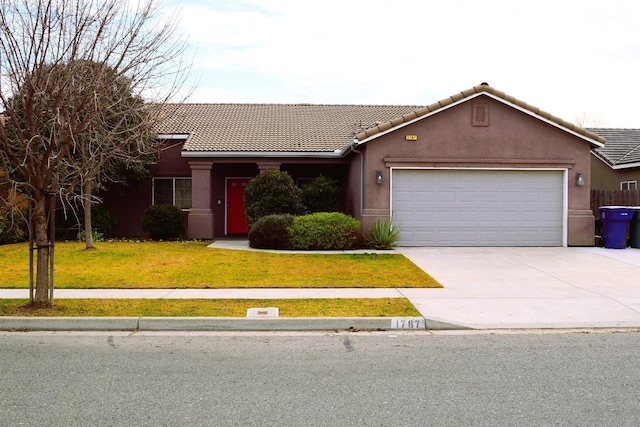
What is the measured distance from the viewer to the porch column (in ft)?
65.6

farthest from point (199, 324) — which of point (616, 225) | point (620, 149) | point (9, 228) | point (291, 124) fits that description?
point (620, 149)

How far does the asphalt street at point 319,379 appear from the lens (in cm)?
472

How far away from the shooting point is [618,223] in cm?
1694

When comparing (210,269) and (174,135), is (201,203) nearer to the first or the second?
(174,135)

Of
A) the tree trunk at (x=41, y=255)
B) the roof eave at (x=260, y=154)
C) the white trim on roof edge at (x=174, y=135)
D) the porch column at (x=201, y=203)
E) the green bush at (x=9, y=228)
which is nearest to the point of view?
the tree trunk at (x=41, y=255)

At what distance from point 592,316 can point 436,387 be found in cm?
441

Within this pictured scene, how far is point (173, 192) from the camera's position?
2186 centimetres

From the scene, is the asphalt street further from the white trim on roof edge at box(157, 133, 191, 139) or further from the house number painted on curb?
the white trim on roof edge at box(157, 133, 191, 139)

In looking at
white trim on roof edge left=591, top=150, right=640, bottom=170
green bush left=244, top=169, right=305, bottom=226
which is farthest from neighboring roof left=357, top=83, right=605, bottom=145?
white trim on roof edge left=591, top=150, right=640, bottom=170

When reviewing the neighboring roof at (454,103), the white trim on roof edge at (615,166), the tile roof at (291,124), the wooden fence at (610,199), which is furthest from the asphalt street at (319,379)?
the white trim on roof edge at (615,166)

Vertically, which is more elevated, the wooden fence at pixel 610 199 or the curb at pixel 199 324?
the wooden fence at pixel 610 199

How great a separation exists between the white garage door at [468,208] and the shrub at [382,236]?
654mm

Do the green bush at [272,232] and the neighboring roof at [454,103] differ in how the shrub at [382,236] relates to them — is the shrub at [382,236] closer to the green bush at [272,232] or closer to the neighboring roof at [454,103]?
the green bush at [272,232]

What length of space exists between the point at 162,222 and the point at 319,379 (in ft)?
49.6
